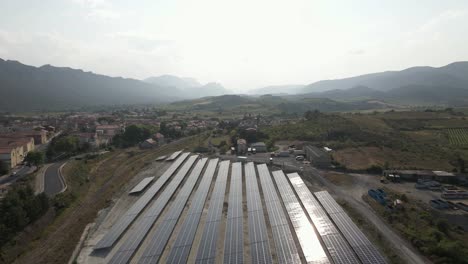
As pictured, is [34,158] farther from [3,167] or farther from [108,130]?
[108,130]

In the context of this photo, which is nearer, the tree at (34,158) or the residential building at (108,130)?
the tree at (34,158)

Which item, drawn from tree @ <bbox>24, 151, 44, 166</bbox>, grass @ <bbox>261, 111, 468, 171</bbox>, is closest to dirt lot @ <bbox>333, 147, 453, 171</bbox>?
grass @ <bbox>261, 111, 468, 171</bbox>

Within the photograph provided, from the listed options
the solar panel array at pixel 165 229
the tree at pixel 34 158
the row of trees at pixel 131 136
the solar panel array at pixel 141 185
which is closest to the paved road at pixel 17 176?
the tree at pixel 34 158

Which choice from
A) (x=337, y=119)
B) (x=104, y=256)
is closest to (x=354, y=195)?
(x=104, y=256)

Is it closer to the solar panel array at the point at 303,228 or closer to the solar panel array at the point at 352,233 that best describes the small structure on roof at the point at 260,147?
the solar panel array at the point at 303,228

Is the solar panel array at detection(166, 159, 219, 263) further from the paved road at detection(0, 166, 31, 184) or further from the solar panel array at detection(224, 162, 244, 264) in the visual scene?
the paved road at detection(0, 166, 31, 184)
